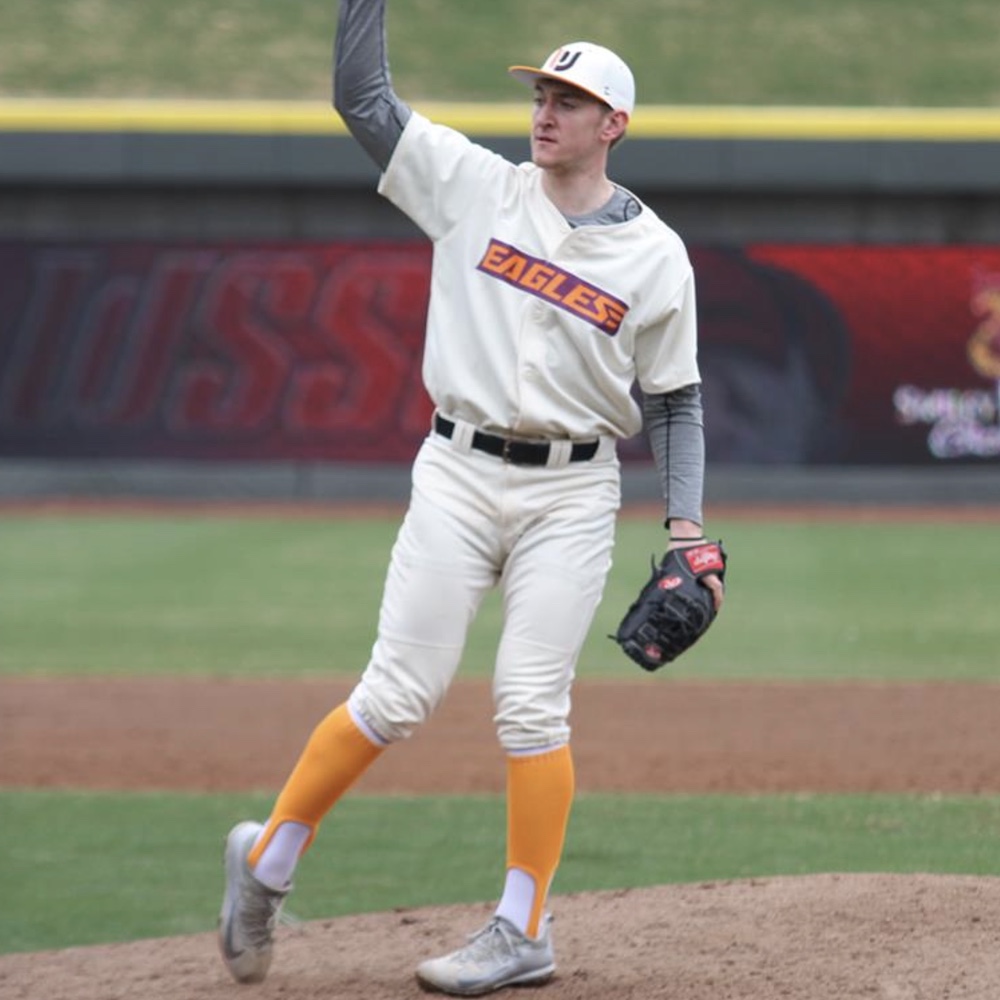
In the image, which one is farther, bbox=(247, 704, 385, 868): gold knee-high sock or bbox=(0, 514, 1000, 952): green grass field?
bbox=(0, 514, 1000, 952): green grass field

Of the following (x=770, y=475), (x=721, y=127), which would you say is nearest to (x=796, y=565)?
(x=770, y=475)

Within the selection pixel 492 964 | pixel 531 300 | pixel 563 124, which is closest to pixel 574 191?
pixel 563 124

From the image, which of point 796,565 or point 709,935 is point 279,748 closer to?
point 709,935

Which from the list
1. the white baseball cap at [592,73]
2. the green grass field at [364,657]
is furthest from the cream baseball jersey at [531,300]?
the green grass field at [364,657]

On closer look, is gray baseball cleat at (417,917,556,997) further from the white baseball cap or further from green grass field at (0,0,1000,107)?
green grass field at (0,0,1000,107)

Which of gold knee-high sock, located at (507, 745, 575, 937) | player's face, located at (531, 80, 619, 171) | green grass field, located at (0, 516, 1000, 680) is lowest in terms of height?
green grass field, located at (0, 516, 1000, 680)

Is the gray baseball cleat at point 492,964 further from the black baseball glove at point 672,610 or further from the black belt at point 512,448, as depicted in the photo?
the black belt at point 512,448

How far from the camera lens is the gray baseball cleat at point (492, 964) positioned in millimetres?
4086

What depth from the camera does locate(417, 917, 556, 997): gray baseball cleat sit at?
4.09 meters

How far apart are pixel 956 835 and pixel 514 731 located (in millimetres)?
2468

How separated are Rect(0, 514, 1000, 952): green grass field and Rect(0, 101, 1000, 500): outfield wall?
187cm

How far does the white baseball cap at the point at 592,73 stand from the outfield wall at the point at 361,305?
14.6 meters

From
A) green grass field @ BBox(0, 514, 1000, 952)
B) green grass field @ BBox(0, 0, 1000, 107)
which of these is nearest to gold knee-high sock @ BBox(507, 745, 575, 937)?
green grass field @ BBox(0, 514, 1000, 952)

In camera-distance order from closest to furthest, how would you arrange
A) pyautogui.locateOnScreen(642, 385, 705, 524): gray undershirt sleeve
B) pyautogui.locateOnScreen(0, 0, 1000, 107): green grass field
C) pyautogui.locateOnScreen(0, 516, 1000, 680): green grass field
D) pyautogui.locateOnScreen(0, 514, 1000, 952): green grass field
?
pyautogui.locateOnScreen(642, 385, 705, 524): gray undershirt sleeve → pyautogui.locateOnScreen(0, 514, 1000, 952): green grass field → pyautogui.locateOnScreen(0, 516, 1000, 680): green grass field → pyautogui.locateOnScreen(0, 0, 1000, 107): green grass field
